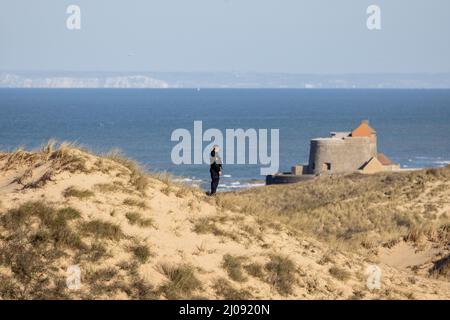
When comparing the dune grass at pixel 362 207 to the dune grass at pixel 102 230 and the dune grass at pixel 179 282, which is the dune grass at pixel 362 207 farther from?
the dune grass at pixel 179 282

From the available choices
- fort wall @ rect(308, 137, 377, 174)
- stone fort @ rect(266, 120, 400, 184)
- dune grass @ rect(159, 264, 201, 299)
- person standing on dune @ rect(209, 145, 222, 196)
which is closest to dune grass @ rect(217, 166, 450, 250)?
person standing on dune @ rect(209, 145, 222, 196)

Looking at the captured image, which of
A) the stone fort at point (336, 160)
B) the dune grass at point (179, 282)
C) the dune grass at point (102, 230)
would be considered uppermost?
the dune grass at point (102, 230)

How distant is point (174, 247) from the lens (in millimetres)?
16578

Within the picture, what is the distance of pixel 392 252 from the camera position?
81.5 ft

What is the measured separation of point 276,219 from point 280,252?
1.97 metres

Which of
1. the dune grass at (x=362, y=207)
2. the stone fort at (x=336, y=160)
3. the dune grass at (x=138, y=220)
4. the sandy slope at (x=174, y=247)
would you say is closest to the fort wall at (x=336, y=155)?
the stone fort at (x=336, y=160)

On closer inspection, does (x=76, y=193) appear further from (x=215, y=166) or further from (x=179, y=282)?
(x=215, y=166)

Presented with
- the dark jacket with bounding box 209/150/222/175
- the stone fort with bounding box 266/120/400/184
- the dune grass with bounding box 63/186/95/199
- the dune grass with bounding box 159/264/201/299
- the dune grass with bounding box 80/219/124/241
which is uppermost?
the dark jacket with bounding box 209/150/222/175

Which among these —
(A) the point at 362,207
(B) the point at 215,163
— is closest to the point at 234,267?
(B) the point at 215,163

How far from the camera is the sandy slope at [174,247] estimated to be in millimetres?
15367

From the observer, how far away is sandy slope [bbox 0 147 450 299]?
15.4m

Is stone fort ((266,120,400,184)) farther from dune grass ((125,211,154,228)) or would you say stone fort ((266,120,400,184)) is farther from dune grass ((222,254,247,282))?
dune grass ((222,254,247,282))
